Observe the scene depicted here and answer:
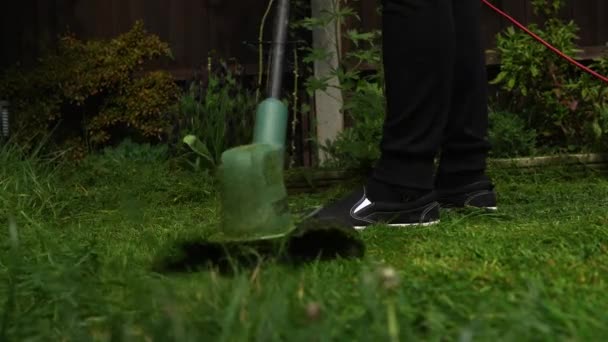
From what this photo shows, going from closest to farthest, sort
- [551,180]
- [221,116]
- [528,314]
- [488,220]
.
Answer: [528,314] → [488,220] → [551,180] → [221,116]

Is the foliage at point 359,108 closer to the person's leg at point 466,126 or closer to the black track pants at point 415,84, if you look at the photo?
the person's leg at point 466,126

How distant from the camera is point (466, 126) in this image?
2602mm

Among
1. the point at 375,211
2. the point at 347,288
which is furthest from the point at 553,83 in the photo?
the point at 347,288

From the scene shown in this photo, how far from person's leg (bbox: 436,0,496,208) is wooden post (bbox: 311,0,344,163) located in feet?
6.19

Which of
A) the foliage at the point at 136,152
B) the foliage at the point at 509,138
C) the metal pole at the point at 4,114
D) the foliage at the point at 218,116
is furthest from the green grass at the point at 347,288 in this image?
the metal pole at the point at 4,114

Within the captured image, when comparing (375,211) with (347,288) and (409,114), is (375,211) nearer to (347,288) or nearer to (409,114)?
(409,114)

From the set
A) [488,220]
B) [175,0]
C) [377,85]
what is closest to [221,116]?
[377,85]

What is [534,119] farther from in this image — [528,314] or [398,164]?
[528,314]

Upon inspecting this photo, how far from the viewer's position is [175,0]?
17.9 ft

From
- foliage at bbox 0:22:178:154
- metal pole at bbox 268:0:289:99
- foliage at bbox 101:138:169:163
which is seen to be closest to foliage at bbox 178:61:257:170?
foliage at bbox 101:138:169:163

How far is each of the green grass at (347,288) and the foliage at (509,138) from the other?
1.48 metres

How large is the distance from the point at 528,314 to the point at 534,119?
11.9 ft

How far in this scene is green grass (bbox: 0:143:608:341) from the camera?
112 cm

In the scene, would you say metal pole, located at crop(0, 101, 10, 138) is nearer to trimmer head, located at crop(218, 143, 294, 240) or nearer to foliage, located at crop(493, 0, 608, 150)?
foliage, located at crop(493, 0, 608, 150)
